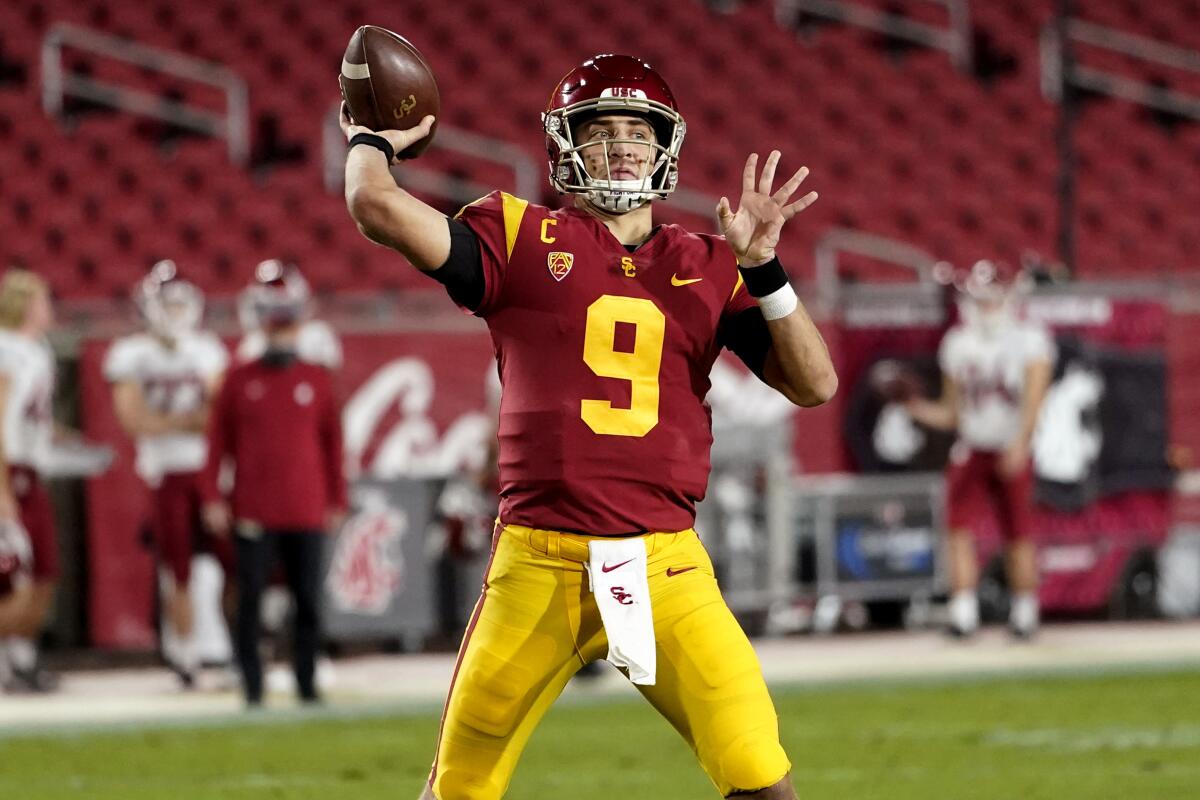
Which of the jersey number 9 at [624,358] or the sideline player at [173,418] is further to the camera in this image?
the sideline player at [173,418]

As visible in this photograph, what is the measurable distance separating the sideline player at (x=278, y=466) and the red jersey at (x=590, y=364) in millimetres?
4313

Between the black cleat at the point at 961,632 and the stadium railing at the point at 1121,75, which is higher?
the stadium railing at the point at 1121,75

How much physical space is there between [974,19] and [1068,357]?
17.9ft

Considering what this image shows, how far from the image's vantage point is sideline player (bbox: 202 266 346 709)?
778cm

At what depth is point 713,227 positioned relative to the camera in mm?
12914

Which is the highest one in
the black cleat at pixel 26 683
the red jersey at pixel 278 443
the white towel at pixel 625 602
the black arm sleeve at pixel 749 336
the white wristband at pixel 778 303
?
the white wristband at pixel 778 303

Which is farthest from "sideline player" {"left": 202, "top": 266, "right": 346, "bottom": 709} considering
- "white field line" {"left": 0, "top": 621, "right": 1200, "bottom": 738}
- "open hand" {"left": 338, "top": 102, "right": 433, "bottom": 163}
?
"open hand" {"left": 338, "top": 102, "right": 433, "bottom": 163}

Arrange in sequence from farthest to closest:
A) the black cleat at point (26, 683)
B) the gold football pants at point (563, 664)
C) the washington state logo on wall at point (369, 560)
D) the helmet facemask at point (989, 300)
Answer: the helmet facemask at point (989, 300) → the washington state logo on wall at point (369, 560) → the black cleat at point (26, 683) → the gold football pants at point (563, 664)

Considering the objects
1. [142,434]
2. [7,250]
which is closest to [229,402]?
[142,434]

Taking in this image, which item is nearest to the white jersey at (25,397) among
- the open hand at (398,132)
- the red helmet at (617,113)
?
the open hand at (398,132)

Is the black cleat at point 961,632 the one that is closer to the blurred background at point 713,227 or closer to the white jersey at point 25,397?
the blurred background at point 713,227

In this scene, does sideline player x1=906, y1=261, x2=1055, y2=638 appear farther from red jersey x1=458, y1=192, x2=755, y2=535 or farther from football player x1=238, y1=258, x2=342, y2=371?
red jersey x1=458, y1=192, x2=755, y2=535

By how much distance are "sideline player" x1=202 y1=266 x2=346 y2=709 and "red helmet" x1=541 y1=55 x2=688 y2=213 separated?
169 inches

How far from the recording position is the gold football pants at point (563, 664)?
11.2ft
